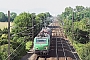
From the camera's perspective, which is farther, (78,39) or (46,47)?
(78,39)

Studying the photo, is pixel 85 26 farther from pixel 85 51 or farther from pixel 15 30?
pixel 85 51

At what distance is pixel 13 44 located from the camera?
3316 cm

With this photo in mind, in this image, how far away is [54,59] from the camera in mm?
32812


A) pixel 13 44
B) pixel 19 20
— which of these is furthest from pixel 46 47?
pixel 19 20

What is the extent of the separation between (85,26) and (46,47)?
112ft

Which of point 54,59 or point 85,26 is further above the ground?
point 85,26

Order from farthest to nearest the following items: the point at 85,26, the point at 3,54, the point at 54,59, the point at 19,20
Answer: the point at 85,26
the point at 19,20
the point at 54,59
the point at 3,54

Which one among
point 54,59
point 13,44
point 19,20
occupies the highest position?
point 19,20

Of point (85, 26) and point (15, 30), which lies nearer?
point (15, 30)

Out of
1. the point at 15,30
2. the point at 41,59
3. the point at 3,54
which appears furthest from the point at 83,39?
the point at 3,54

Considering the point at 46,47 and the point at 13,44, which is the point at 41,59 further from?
the point at 13,44

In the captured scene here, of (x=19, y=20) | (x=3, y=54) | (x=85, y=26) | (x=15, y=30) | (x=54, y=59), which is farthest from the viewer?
(x=85, y=26)

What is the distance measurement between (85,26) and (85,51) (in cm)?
3115

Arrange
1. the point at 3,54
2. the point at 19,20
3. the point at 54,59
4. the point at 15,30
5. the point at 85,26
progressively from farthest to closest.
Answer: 1. the point at 85,26
2. the point at 19,20
3. the point at 15,30
4. the point at 54,59
5. the point at 3,54
